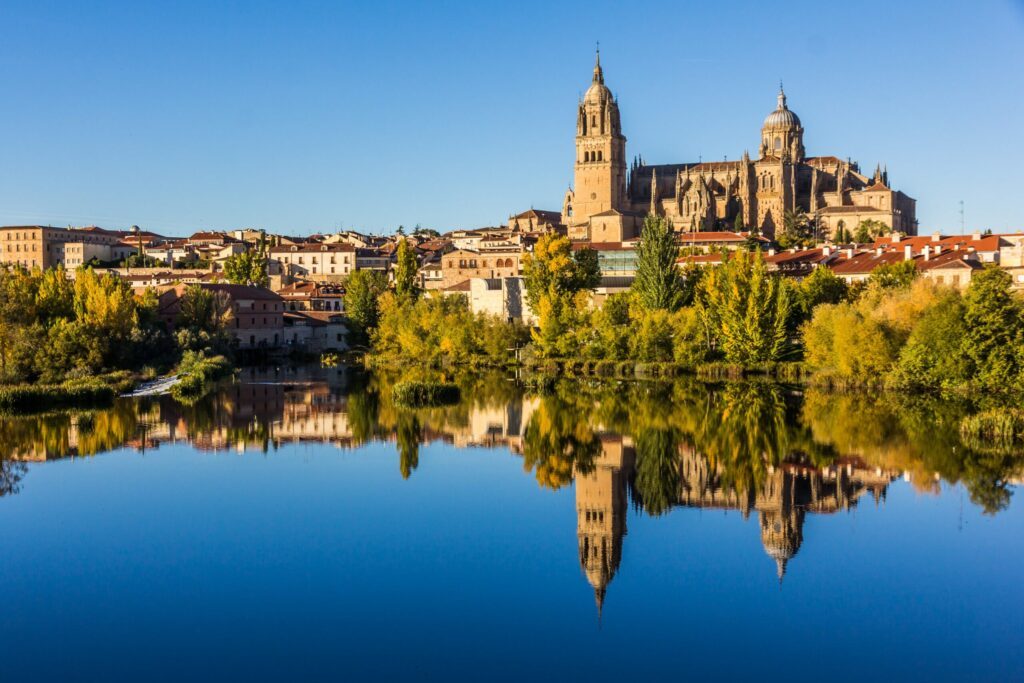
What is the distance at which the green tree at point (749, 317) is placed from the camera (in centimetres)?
2606

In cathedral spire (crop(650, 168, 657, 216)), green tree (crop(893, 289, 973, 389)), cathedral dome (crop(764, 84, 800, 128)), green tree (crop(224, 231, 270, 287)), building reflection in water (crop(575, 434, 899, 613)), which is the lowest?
building reflection in water (crop(575, 434, 899, 613))

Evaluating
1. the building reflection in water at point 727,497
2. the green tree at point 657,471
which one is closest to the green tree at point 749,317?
the green tree at point 657,471

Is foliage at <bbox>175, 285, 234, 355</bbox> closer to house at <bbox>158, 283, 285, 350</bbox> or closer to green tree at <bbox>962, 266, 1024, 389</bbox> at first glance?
house at <bbox>158, 283, 285, 350</bbox>

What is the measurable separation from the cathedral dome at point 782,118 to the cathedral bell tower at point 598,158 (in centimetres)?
946

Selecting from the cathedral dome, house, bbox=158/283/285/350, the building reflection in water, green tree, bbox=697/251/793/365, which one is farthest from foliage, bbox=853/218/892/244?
the building reflection in water

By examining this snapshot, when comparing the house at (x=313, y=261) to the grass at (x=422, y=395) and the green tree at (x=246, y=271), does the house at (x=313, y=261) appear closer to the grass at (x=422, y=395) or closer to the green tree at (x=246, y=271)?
the green tree at (x=246, y=271)

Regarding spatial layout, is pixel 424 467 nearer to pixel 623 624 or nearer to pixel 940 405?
pixel 623 624

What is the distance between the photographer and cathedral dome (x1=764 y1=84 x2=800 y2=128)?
63.4 metres

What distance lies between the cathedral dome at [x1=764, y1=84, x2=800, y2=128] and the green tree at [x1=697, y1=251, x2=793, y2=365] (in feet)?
126

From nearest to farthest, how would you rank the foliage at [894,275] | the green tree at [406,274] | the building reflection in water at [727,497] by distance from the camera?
the building reflection in water at [727,497] → the foliage at [894,275] → the green tree at [406,274]

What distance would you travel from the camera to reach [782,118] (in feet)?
209

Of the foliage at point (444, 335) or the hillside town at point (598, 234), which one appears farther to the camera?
the hillside town at point (598, 234)

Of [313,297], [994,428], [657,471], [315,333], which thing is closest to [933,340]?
[994,428]

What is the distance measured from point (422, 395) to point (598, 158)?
3974 cm
